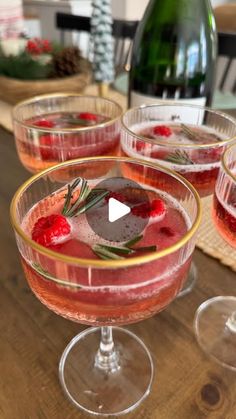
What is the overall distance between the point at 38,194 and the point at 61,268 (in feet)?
0.48

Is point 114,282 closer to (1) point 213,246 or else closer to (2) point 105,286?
(2) point 105,286

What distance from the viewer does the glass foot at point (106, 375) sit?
46 cm

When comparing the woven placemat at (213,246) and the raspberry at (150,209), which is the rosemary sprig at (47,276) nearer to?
the raspberry at (150,209)

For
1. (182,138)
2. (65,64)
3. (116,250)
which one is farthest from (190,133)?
(65,64)

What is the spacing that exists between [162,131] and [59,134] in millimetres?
178

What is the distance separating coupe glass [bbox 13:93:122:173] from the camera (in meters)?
0.60

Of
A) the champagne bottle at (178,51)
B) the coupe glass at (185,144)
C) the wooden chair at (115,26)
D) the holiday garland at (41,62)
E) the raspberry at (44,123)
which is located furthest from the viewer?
the wooden chair at (115,26)

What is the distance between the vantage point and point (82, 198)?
1.51 ft

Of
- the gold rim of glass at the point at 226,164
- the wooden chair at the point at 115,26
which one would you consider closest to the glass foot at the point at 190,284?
the gold rim of glass at the point at 226,164

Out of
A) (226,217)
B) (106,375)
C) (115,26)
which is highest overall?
(115,26)

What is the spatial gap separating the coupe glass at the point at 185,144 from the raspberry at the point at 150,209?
97mm

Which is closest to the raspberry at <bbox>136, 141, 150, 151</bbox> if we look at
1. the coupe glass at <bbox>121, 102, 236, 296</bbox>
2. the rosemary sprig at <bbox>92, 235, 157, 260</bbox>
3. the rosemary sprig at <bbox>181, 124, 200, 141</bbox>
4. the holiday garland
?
the coupe glass at <bbox>121, 102, 236, 296</bbox>

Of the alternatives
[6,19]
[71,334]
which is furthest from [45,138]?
[6,19]

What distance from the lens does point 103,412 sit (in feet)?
1.51
